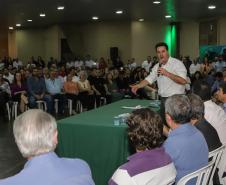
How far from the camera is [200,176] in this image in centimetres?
238

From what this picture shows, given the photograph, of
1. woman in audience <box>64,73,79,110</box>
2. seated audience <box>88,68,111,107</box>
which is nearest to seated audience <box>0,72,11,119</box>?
woman in audience <box>64,73,79,110</box>

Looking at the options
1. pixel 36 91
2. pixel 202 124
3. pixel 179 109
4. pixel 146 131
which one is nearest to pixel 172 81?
pixel 202 124

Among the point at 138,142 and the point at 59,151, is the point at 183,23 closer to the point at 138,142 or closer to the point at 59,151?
the point at 59,151

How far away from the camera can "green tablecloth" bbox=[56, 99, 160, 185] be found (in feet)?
12.7

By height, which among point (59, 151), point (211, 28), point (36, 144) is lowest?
point (59, 151)

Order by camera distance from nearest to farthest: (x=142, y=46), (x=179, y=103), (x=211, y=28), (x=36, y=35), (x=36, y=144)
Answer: (x=36, y=144) < (x=179, y=103) < (x=211, y=28) < (x=142, y=46) < (x=36, y=35)

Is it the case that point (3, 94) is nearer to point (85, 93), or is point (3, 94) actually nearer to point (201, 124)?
point (85, 93)

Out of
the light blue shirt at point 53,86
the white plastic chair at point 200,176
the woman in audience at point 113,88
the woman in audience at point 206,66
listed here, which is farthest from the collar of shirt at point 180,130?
the woman in audience at point 206,66

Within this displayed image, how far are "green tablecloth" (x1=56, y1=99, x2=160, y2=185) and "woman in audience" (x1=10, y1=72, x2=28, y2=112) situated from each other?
5.80 m

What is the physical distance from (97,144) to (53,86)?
684 cm

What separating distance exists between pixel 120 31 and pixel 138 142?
19.6m

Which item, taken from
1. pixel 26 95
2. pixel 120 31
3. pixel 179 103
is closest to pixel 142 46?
pixel 120 31

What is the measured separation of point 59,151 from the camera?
4.18 m

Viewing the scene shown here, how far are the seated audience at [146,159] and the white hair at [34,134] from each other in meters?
0.49
